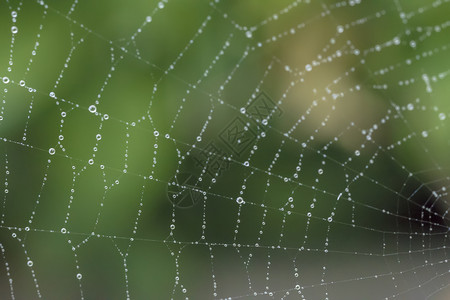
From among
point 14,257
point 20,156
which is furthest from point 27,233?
point 20,156

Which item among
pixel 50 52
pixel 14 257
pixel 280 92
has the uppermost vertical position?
pixel 50 52

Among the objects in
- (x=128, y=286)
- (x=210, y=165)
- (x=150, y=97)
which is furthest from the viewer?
(x=128, y=286)

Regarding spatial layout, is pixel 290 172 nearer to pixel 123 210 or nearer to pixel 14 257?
pixel 123 210

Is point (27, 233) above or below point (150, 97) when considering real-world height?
below

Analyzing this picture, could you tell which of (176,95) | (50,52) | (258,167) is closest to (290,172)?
(258,167)

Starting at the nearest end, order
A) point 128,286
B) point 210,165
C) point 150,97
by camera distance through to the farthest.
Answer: point 210,165, point 150,97, point 128,286

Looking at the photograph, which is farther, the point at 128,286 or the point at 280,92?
the point at 128,286
